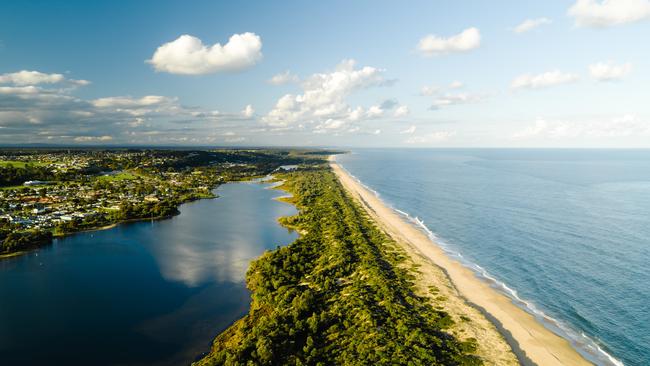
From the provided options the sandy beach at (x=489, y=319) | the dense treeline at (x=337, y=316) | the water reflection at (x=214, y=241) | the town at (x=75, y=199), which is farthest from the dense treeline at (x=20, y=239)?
the sandy beach at (x=489, y=319)

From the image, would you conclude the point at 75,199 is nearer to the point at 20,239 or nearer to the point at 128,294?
the point at 20,239

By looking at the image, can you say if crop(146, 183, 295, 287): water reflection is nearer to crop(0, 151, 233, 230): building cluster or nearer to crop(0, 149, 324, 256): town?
crop(0, 149, 324, 256): town

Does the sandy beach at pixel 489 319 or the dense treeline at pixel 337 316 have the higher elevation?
the dense treeline at pixel 337 316

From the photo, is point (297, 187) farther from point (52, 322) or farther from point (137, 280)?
point (52, 322)

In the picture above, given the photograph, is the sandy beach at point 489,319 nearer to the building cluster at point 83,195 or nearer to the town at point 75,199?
the town at point 75,199

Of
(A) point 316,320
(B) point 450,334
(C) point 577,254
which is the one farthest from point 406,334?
(C) point 577,254

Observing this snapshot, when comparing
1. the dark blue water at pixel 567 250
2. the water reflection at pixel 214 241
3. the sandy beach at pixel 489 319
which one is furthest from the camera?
the water reflection at pixel 214 241
